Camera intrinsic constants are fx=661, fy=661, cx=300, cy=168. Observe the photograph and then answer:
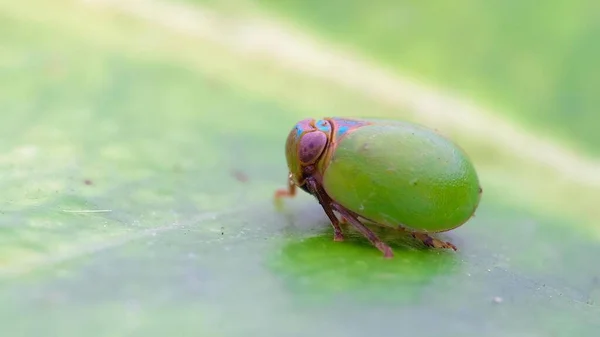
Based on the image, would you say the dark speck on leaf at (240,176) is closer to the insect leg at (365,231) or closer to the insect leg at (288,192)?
the insect leg at (288,192)

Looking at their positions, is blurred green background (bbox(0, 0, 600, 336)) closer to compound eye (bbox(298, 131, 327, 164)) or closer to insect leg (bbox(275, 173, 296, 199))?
insect leg (bbox(275, 173, 296, 199))

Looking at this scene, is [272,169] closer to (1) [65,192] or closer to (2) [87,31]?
(1) [65,192]

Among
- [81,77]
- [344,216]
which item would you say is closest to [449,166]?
[344,216]

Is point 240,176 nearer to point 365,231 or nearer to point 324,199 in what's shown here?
point 324,199

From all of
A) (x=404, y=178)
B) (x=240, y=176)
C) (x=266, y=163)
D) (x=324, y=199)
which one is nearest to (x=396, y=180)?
(x=404, y=178)

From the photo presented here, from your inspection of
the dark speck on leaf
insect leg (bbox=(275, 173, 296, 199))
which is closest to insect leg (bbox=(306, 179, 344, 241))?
insect leg (bbox=(275, 173, 296, 199))
